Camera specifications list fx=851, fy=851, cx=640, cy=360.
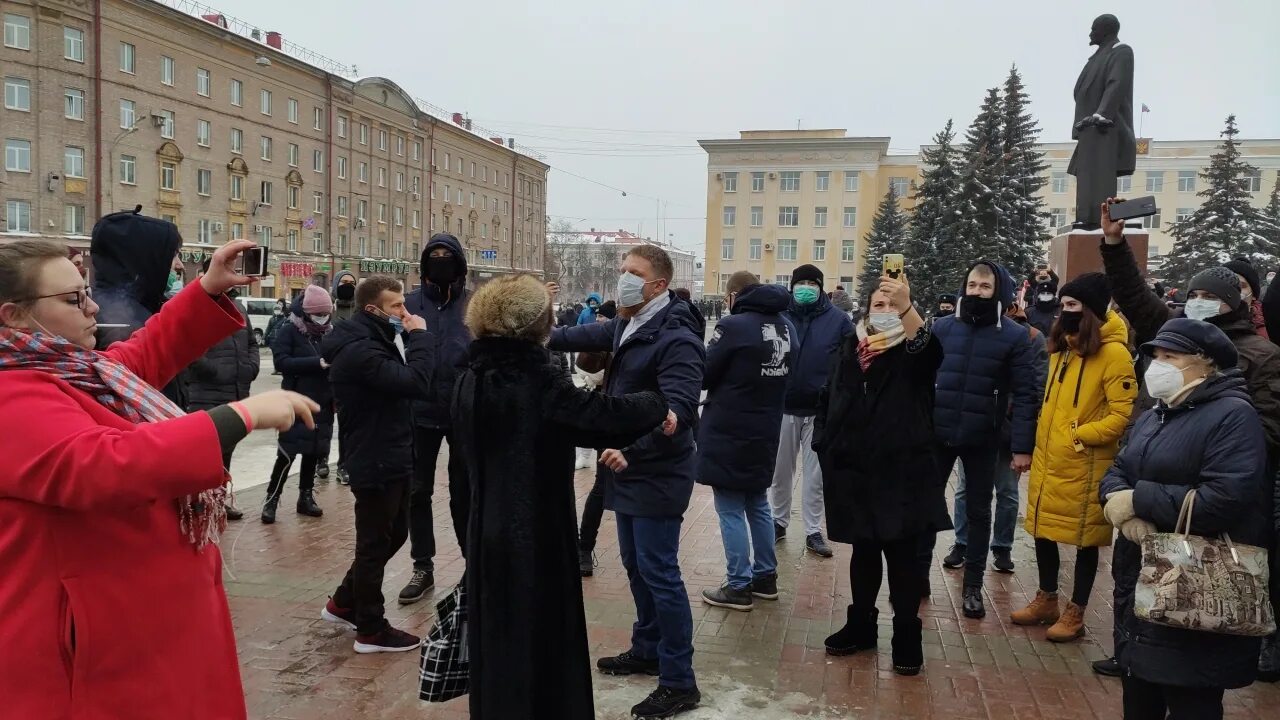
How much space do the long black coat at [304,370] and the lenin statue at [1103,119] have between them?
7.82m

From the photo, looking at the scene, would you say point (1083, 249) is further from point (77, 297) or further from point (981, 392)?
point (77, 297)

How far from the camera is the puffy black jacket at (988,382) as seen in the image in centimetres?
527

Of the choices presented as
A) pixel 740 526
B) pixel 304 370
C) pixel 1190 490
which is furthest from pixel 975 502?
pixel 304 370

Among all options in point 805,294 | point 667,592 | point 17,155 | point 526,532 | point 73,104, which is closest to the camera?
point 526,532

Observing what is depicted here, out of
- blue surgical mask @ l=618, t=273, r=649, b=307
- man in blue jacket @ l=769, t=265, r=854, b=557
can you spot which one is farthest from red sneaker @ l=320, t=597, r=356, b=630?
man in blue jacket @ l=769, t=265, r=854, b=557

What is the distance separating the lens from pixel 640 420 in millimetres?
2996

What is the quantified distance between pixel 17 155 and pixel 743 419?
1594 inches

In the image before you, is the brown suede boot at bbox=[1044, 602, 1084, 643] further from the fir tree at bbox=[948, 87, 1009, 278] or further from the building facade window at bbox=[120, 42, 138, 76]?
the building facade window at bbox=[120, 42, 138, 76]

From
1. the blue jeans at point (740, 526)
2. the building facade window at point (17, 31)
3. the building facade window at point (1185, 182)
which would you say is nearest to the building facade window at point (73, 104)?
the building facade window at point (17, 31)

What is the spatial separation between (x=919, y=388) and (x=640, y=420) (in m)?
1.92

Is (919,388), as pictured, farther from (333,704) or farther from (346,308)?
(346,308)

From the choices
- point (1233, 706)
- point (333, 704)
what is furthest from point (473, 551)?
point (1233, 706)

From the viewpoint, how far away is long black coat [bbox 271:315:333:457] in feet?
23.9

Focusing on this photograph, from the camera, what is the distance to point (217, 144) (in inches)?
1721
